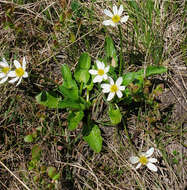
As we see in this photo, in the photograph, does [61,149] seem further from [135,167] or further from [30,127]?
[135,167]

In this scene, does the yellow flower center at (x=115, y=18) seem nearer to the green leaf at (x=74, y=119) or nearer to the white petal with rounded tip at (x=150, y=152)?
the green leaf at (x=74, y=119)

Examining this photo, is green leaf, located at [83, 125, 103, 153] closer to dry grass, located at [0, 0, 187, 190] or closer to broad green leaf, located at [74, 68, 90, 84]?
dry grass, located at [0, 0, 187, 190]

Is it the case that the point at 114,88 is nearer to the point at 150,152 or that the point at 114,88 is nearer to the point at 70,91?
the point at 70,91

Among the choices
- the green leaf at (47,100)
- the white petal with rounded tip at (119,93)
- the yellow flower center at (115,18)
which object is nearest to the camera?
the white petal with rounded tip at (119,93)

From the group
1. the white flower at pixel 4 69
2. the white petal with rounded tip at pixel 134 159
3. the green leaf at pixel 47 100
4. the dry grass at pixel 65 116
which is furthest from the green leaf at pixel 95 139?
the white flower at pixel 4 69

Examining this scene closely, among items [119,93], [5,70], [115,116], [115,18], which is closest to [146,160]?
[115,116]

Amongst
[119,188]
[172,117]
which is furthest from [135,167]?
[172,117]

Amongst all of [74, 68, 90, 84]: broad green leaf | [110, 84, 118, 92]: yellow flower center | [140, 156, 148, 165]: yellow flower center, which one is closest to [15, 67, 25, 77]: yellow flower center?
[74, 68, 90, 84]: broad green leaf

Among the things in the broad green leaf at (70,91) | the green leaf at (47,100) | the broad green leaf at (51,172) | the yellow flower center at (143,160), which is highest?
the broad green leaf at (70,91)
